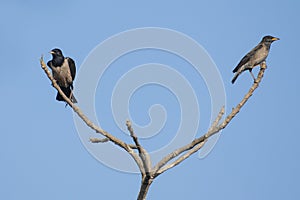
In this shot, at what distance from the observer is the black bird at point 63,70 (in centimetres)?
1083

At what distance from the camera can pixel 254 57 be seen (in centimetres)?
1108

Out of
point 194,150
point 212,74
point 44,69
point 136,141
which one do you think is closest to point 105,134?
point 136,141

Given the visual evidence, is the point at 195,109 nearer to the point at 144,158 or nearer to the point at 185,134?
the point at 185,134

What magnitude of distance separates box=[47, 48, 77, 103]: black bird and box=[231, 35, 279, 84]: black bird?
11.2 feet

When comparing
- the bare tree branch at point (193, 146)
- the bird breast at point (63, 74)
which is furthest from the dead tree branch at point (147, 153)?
the bird breast at point (63, 74)

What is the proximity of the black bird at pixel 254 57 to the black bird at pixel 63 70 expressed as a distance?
11.2ft

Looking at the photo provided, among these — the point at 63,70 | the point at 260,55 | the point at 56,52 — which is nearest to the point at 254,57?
the point at 260,55

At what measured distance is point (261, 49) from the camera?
11.0m

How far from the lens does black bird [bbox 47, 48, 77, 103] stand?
10.8 meters

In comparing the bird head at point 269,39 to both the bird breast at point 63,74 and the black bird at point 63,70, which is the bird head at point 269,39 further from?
the bird breast at point 63,74

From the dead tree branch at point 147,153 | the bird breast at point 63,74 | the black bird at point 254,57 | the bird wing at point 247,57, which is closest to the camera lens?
the dead tree branch at point 147,153

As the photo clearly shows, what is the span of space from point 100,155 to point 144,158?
157 cm

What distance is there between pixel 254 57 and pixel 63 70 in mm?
3900

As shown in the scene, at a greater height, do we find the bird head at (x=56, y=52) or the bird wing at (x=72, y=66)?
the bird head at (x=56, y=52)
